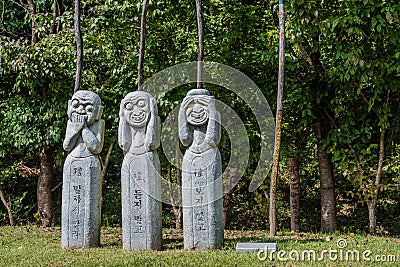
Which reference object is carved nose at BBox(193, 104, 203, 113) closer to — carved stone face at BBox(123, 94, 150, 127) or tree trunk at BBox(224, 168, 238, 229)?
carved stone face at BBox(123, 94, 150, 127)

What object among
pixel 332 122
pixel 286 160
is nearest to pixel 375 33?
pixel 332 122

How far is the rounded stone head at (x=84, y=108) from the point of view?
7.41 metres

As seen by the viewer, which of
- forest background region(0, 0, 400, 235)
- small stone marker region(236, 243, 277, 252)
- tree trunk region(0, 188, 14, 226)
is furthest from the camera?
tree trunk region(0, 188, 14, 226)

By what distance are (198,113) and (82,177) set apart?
1806mm

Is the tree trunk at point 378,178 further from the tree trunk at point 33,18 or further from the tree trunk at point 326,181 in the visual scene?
the tree trunk at point 33,18

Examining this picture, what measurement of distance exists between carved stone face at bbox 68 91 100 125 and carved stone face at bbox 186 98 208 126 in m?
1.37

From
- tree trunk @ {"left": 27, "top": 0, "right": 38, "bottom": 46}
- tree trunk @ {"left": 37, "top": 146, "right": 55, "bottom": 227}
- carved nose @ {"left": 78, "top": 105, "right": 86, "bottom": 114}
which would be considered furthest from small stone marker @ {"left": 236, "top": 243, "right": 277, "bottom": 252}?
tree trunk @ {"left": 27, "top": 0, "right": 38, "bottom": 46}

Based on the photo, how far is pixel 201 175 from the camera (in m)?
6.96

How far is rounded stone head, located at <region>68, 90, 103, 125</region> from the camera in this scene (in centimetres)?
741

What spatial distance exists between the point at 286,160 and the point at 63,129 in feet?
15.2

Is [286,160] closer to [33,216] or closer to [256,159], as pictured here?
[256,159]

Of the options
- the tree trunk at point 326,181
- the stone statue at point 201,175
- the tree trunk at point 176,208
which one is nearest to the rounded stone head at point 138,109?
the stone statue at point 201,175

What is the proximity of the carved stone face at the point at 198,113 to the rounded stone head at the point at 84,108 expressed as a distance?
1.37m

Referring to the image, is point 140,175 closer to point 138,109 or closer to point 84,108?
point 138,109
